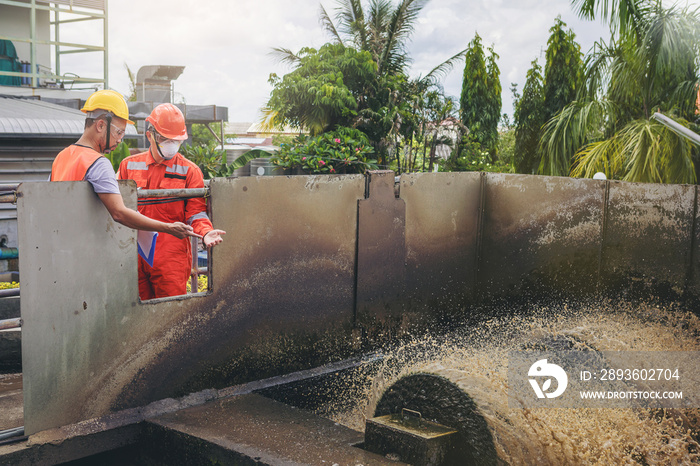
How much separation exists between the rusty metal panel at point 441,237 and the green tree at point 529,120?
12.9 meters

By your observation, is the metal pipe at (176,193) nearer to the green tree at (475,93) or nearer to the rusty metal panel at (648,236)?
the rusty metal panel at (648,236)

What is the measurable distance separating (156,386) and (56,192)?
4.07 ft

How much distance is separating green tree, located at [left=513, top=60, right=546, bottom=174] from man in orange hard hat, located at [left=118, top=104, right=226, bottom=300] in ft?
48.5

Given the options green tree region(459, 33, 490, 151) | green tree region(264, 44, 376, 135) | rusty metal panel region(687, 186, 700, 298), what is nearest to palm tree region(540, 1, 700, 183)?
rusty metal panel region(687, 186, 700, 298)

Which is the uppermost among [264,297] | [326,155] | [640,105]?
[640,105]

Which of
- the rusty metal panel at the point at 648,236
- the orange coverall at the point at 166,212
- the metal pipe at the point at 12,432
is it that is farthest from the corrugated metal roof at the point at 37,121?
the rusty metal panel at the point at 648,236

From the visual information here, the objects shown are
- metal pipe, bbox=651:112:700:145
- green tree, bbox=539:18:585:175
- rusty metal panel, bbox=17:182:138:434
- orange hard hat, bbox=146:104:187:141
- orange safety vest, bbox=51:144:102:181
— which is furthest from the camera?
green tree, bbox=539:18:585:175

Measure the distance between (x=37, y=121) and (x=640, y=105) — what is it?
27.7 ft

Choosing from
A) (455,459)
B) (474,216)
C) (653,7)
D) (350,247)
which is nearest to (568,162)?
(653,7)

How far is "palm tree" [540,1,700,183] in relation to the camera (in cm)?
827

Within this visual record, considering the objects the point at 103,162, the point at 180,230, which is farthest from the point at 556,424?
the point at 103,162

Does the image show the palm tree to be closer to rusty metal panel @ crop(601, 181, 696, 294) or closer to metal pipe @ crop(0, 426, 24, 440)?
rusty metal panel @ crop(601, 181, 696, 294)

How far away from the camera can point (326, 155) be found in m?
16.0

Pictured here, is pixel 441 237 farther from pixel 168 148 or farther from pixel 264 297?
pixel 168 148
